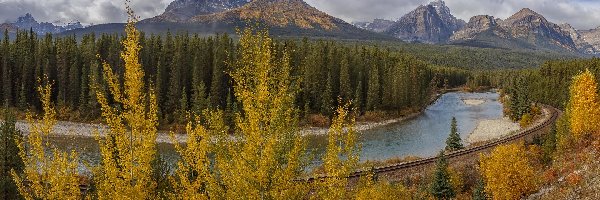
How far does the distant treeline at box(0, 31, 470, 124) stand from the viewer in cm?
8388

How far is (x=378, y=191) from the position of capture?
3012cm

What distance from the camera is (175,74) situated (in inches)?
3322

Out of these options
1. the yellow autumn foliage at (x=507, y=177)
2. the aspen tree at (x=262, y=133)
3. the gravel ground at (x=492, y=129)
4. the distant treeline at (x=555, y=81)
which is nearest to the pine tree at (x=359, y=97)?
the gravel ground at (x=492, y=129)

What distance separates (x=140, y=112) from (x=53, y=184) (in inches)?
168

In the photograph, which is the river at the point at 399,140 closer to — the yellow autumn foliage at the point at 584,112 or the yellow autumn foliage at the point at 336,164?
the yellow autumn foliage at the point at 584,112

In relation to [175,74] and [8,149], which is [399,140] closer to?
[175,74]

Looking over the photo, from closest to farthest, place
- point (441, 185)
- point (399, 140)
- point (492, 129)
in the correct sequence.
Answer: point (441, 185) → point (399, 140) → point (492, 129)

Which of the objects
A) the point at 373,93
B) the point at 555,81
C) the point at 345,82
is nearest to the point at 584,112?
the point at 373,93

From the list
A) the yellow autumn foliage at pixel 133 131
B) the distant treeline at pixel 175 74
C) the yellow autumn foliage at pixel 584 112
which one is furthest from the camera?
the distant treeline at pixel 175 74

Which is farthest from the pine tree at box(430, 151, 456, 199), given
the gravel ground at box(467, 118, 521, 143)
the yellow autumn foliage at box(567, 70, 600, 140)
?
the gravel ground at box(467, 118, 521, 143)

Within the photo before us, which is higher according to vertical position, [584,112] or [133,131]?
[133,131]

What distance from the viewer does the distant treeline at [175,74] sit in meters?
83.9

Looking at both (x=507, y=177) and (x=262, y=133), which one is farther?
A: (x=507, y=177)

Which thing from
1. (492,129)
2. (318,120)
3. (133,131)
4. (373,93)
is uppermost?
(133,131)
